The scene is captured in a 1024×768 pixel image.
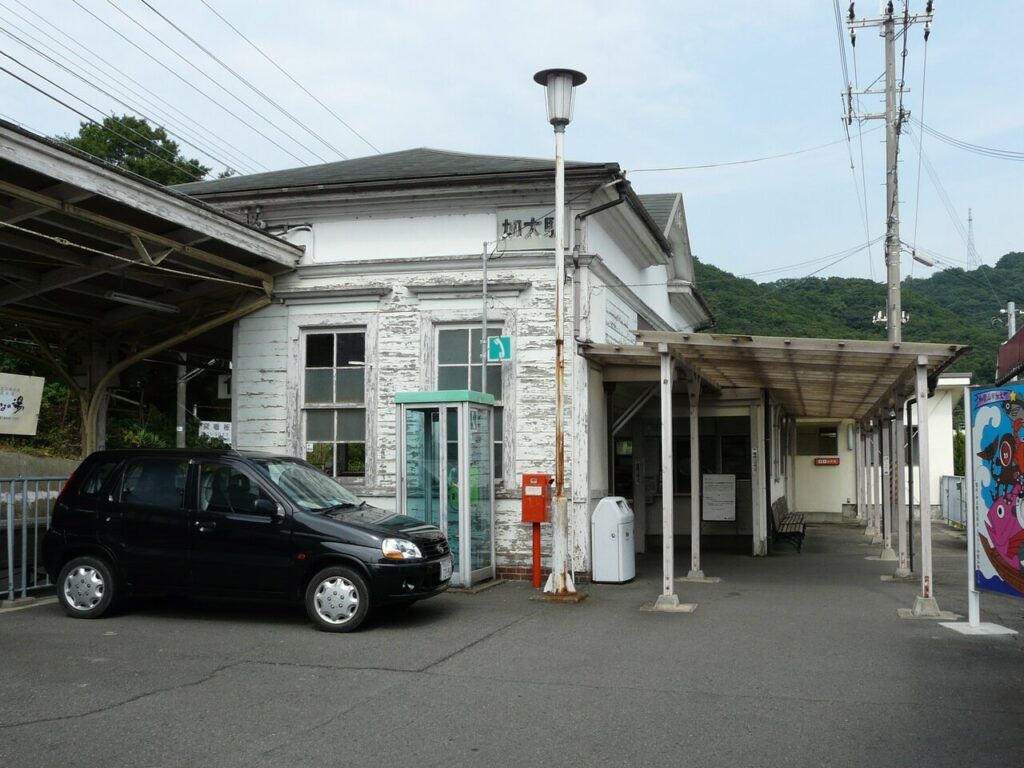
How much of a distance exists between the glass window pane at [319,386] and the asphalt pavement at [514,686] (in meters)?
4.16

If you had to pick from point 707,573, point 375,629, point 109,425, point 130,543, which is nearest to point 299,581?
point 375,629

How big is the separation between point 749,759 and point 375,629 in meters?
5.05

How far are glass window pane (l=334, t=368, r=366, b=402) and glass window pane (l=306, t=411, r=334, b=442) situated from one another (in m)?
0.31

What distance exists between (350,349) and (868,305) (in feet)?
128

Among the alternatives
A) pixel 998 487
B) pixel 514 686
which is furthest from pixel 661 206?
pixel 514 686

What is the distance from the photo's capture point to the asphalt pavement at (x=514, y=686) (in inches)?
232

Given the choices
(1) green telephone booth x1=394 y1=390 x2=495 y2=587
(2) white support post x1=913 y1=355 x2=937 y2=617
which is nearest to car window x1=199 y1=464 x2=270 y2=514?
(1) green telephone booth x1=394 y1=390 x2=495 y2=587

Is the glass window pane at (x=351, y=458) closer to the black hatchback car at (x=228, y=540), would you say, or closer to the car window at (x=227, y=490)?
the black hatchback car at (x=228, y=540)

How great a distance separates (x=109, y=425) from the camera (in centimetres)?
2727

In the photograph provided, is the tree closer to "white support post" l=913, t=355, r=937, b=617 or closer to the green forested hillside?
the green forested hillside

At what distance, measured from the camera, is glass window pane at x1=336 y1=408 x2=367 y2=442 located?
14.8 metres

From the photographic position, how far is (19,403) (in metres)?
12.3

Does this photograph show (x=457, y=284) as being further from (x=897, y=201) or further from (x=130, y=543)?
(x=897, y=201)

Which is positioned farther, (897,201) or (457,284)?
(897,201)
